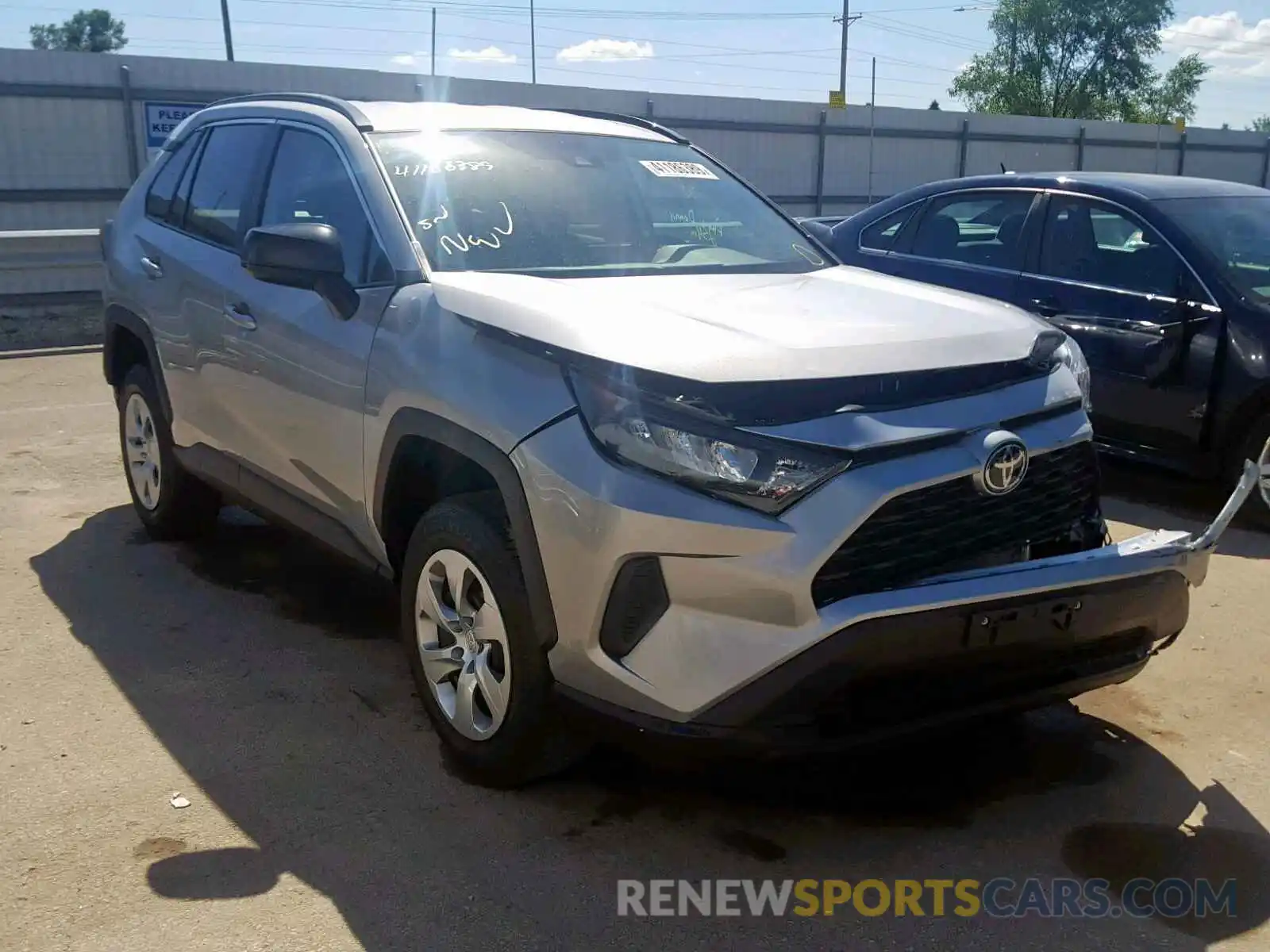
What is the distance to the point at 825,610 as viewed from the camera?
2.76 m

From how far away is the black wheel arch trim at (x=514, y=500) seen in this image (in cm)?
307

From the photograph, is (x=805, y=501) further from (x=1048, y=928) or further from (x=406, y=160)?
(x=406, y=160)

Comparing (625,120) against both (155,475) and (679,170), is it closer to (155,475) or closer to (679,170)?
(679,170)

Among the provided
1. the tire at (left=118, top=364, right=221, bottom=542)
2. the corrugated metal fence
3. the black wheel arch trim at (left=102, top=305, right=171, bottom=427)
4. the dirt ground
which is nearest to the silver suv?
the dirt ground

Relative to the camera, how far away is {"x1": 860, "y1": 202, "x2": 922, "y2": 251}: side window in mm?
7613

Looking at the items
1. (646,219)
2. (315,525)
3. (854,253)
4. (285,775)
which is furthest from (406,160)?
(854,253)

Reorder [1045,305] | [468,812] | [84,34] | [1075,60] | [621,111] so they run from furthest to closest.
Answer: [84,34] < [1075,60] < [621,111] < [1045,305] < [468,812]

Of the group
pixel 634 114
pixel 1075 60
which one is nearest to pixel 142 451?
pixel 634 114

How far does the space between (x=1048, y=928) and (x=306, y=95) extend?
3687mm

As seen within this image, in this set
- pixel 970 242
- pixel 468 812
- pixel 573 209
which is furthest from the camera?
pixel 970 242

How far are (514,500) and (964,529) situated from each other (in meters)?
1.08

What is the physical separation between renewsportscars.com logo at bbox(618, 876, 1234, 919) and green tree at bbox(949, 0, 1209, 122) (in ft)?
203

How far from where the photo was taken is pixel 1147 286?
6273 mm

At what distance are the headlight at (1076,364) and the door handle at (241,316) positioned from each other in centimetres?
265
